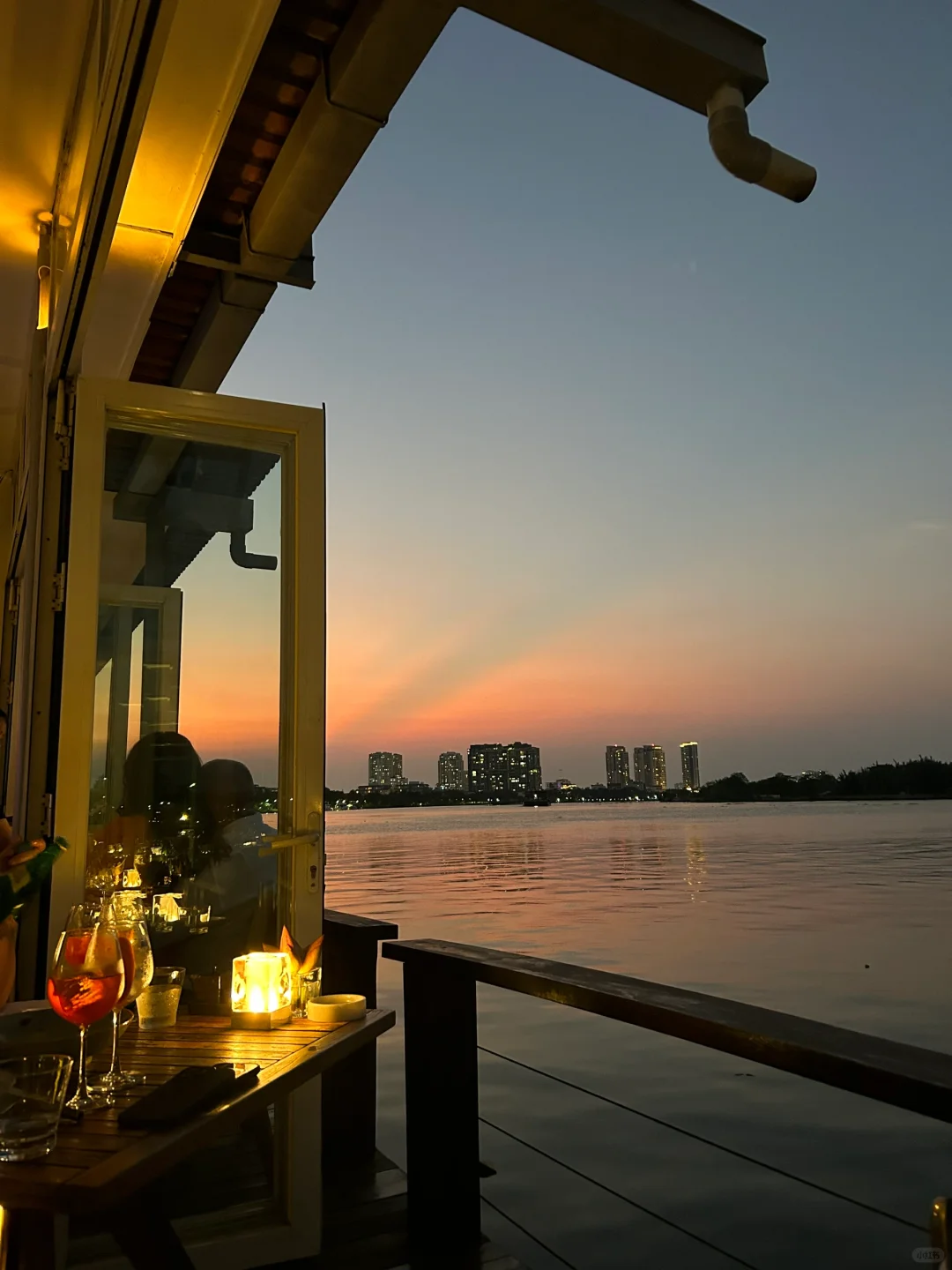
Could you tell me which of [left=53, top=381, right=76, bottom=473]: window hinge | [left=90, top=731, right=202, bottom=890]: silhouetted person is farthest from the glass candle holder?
→ [left=53, top=381, right=76, bottom=473]: window hinge

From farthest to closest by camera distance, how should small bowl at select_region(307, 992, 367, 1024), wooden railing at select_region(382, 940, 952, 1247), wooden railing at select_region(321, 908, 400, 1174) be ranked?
wooden railing at select_region(321, 908, 400, 1174)
small bowl at select_region(307, 992, 367, 1024)
wooden railing at select_region(382, 940, 952, 1247)

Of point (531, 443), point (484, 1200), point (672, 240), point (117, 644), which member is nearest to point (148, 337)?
point (117, 644)

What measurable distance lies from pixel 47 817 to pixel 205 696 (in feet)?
1.77

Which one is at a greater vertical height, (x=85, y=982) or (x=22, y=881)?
(x=22, y=881)

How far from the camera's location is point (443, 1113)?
6.56ft

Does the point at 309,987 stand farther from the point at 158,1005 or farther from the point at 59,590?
the point at 59,590

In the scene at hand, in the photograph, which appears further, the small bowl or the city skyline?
the city skyline

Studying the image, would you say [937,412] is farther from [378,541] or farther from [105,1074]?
[105,1074]

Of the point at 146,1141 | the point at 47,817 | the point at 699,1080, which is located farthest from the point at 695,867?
the point at 146,1141

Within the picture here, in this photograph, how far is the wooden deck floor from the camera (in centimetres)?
187

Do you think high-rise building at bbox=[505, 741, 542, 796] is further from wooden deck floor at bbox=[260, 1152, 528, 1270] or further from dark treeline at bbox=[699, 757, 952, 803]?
wooden deck floor at bbox=[260, 1152, 528, 1270]

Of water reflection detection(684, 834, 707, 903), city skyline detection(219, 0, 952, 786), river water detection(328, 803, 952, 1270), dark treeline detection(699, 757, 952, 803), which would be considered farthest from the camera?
dark treeline detection(699, 757, 952, 803)

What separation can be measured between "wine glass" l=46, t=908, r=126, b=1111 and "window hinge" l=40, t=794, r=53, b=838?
2.94ft

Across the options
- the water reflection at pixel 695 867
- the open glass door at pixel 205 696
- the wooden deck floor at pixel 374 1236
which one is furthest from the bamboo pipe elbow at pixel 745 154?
the water reflection at pixel 695 867
